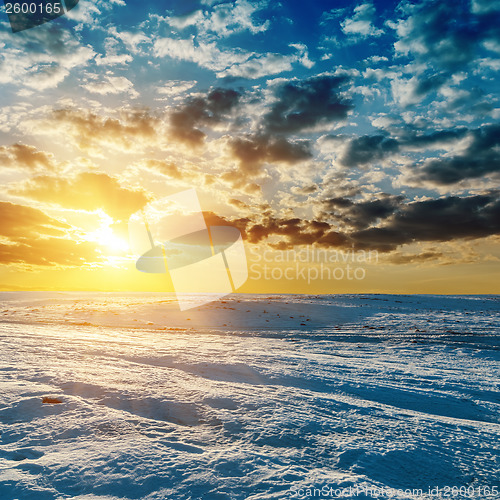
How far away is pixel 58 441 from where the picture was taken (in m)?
3.54

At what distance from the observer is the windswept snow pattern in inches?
113

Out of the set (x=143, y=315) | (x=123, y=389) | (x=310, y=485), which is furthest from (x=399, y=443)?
(x=143, y=315)

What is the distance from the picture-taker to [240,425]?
159 inches

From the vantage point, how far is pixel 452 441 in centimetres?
375

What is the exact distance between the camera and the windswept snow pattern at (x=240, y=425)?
2863 mm

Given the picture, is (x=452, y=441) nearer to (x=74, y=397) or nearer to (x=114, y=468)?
(x=114, y=468)

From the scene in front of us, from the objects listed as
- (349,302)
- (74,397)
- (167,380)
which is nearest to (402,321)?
(349,302)

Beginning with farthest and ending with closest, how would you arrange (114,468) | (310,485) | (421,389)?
(421,389), (114,468), (310,485)

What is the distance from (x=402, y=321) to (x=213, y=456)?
18830 mm

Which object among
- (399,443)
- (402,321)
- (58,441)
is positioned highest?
(58,441)

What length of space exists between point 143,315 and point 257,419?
18.9 meters

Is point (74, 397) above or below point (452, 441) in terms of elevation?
above

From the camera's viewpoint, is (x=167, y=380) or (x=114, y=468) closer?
(x=114, y=468)

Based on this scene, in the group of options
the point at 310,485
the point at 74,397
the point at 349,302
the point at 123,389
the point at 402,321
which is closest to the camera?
the point at 310,485
